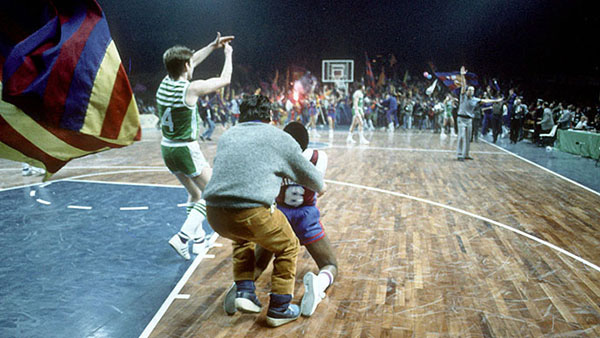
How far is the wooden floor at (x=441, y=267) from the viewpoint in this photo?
2602 millimetres

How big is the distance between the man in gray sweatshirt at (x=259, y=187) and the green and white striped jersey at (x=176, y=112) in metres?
0.97

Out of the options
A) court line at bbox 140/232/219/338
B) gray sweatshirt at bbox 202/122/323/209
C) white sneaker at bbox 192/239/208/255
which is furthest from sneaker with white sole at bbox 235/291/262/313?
white sneaker at bbox 192/239/208/255

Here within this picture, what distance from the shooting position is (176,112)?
3369 mm

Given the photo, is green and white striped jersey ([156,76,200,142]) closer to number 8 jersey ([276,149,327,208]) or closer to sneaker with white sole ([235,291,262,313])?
number 8 jersey ([276,149,327,208])

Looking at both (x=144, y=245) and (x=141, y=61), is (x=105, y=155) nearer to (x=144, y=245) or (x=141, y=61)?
(x=144, y=245)

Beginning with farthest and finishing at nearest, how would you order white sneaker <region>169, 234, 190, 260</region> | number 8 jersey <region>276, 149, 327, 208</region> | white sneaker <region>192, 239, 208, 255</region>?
1. white sneaker <region>192, 239, 208, 255</region>
2. white sneaker <region>169, 234, 190, 260</region>
3. number 8 jersey <region>276, 149, 327, 208</region>

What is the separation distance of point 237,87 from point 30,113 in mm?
29429

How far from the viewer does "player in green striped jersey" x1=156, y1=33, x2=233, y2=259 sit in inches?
130

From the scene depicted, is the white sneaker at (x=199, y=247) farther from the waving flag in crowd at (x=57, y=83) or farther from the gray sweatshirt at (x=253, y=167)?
the waving flag in crowd at (x=57, y=83)

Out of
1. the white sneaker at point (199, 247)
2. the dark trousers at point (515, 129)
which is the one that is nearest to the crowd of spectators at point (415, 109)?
the dark trousers at point (515, 129)

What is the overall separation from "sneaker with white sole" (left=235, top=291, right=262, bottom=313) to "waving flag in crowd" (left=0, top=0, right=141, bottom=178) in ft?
4.90

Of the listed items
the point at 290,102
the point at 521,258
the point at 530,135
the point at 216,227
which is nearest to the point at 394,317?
the point at 216,227

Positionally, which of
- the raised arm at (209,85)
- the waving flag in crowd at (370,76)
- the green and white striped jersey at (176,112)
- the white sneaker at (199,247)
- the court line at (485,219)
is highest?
the waving flag in crowd at (370,76)

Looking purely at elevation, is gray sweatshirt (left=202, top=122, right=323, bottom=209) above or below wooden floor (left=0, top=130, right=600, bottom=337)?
above
